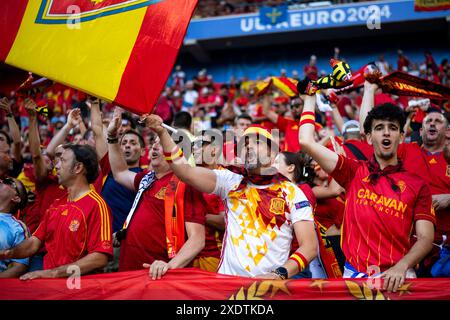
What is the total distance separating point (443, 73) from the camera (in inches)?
520

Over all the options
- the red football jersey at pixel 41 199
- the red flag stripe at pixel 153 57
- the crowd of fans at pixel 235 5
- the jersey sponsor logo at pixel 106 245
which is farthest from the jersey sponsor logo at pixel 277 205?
the crowd of fans at pixel 235 5

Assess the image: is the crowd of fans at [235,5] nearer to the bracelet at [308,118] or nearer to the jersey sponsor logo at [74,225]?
the bracelet at [308,118]

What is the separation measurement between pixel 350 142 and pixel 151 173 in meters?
2.10

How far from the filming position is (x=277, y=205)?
3.70 m

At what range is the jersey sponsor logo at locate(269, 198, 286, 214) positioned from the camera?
12.1 ft

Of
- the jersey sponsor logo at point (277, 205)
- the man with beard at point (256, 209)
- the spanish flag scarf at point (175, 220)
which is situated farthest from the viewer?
the spanish flag scarf at point (175, 220)

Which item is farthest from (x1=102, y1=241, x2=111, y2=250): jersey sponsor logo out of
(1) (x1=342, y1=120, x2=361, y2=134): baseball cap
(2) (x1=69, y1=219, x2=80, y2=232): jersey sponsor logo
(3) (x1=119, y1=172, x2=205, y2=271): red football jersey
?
(1) (x1=342, y1=120, x2=361, y2=134): baseball cap

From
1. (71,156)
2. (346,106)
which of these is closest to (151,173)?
(71,156)

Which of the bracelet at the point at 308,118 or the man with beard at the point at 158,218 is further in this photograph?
the man with beard at the point at 158,218

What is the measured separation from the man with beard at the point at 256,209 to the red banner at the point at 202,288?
0.21 metres

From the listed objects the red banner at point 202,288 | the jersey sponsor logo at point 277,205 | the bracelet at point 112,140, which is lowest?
the red banner at point 202,288

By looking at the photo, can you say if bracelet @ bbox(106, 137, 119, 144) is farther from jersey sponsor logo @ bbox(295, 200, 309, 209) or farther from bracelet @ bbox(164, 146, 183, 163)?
jersey sponsor logo @ bbox(295, 200, 309, 209)

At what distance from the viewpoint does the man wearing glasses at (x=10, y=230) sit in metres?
4.31

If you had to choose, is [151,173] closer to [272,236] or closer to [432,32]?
[272,236]
